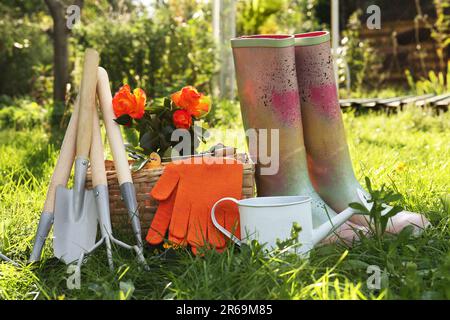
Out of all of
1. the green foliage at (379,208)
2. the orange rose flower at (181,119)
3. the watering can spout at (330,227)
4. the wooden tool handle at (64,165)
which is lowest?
the watering can spout at (330,227)

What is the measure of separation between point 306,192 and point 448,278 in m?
0.59

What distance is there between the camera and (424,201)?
2.22 meters

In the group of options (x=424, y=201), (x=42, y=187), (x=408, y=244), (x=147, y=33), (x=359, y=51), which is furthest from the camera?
(x=359, y=51)

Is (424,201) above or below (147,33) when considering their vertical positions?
below

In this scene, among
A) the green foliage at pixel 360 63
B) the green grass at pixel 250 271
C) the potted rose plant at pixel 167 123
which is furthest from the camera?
the green foliage at pixel 360 63

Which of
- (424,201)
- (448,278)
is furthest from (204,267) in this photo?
(424,201)

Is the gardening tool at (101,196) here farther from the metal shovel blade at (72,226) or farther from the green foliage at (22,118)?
the green foliage at (22,118)

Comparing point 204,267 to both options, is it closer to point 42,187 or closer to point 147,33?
point 42,187

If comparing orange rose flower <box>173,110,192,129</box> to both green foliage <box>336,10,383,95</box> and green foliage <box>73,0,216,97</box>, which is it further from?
green foliage <box>336,10,383,95</box>

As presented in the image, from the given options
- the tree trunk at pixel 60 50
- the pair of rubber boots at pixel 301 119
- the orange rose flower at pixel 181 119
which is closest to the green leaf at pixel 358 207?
the pair of rubber boots at pixel 301 119

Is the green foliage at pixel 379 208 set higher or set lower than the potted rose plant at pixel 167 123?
lower

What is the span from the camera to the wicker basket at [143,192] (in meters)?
1.90

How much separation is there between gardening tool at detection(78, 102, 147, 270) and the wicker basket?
8cm
